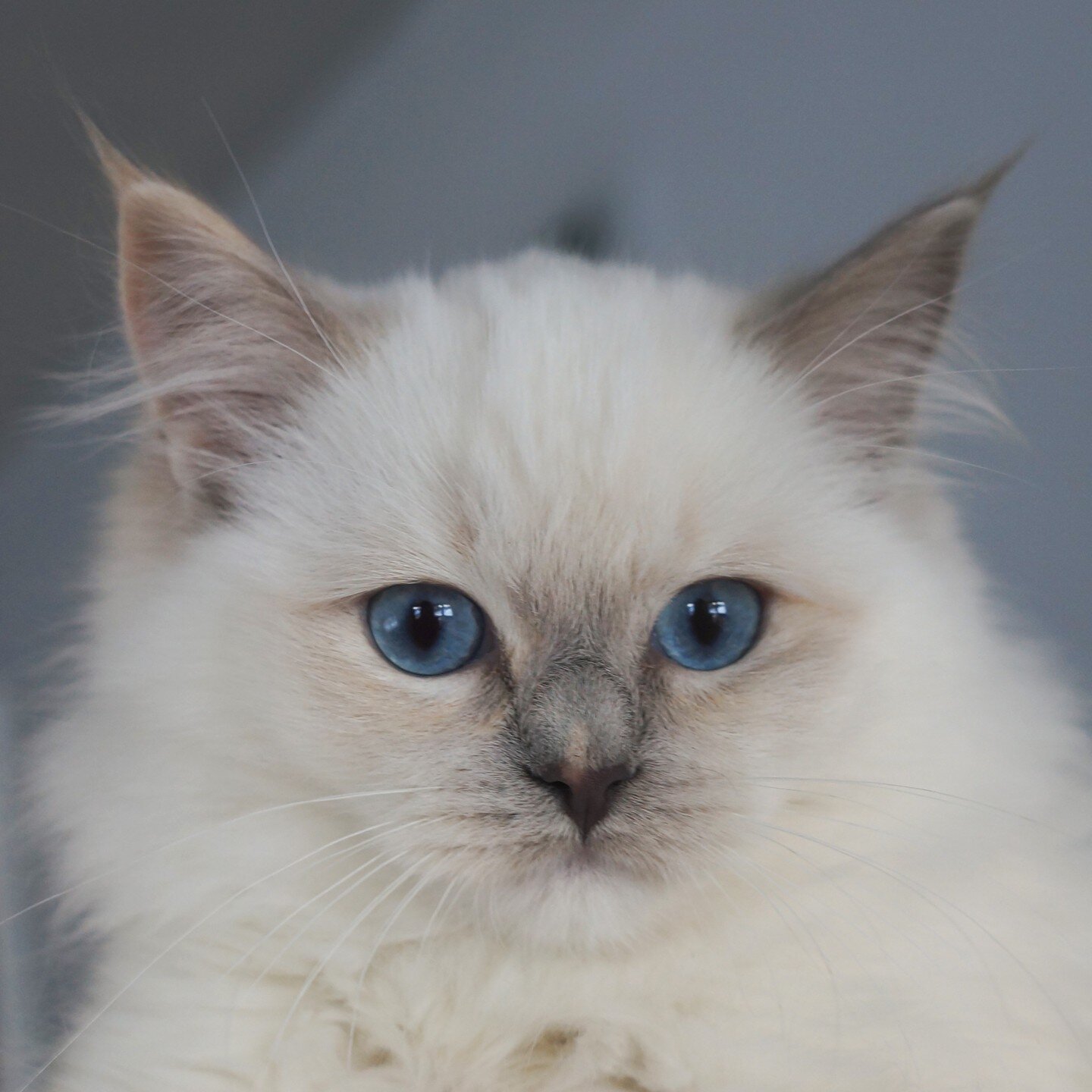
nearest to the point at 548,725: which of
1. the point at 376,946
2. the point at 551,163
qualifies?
the point at 376,946

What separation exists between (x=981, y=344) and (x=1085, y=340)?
1.13 feet

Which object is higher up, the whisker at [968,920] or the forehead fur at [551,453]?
the forehead fur at [551,453]

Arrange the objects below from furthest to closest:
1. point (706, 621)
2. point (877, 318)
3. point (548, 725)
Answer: point (877, 318) → point (706, 621) → point (548, 725)

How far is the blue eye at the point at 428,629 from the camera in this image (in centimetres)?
95

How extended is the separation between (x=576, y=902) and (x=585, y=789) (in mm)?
109

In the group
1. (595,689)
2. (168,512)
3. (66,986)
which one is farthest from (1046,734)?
(66,986)

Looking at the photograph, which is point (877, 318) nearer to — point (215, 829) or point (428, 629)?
point (428, 629)

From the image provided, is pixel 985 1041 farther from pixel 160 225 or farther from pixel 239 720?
pixel 160 225

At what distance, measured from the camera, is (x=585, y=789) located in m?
0.86

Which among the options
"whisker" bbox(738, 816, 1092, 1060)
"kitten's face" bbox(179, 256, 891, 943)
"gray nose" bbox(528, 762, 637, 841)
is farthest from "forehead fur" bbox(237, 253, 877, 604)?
"whisker" bbox(738, 816, 1092, 1060)

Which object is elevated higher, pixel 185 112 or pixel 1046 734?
pixel 185 112

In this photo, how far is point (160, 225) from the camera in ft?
3.24

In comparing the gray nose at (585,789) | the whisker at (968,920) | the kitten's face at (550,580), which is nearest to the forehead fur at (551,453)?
the kitten's face at (550,580)

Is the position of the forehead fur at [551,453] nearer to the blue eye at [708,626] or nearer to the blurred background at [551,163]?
the blue eye at [708,626]
